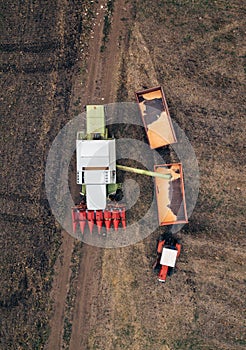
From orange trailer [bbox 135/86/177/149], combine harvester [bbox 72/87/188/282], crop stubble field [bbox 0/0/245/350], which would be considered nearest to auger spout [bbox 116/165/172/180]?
combine harvester [bbox 72/87/188/282]

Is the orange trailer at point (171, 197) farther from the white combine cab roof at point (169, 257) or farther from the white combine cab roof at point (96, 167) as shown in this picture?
the white combine cab roof at point (96, 167)

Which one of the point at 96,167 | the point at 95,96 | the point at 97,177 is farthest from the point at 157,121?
the point at 97,177

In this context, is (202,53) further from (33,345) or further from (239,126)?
(33,345)

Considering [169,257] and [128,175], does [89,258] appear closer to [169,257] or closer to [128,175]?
[169,257]

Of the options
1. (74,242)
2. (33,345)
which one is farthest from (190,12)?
(33,345)

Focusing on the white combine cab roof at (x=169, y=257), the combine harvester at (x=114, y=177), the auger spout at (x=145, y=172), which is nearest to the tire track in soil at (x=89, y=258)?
the combine harvester at (x=114, y=177)

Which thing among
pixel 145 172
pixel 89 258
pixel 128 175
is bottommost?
pixel 89 258

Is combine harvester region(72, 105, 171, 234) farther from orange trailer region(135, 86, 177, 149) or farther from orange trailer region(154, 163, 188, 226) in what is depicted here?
orange trailer region(135, 86, 177, 149)
